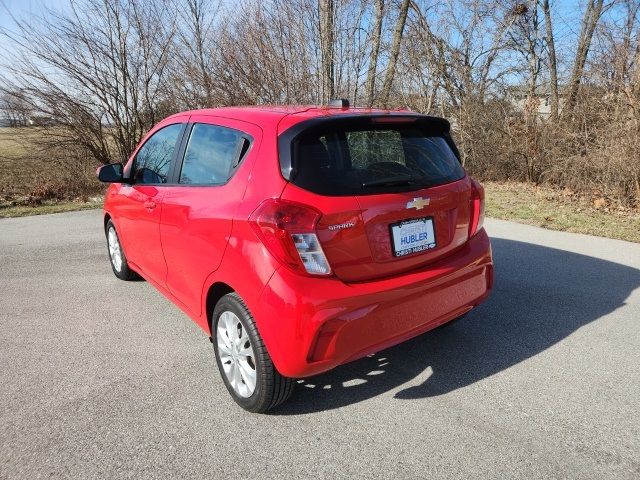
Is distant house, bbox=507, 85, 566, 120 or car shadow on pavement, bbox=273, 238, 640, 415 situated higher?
distant house, bbox=507, 85, 566, 120

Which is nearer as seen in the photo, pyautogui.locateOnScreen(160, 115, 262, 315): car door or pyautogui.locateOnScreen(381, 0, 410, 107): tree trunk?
pyautogui.locateOnScreen(160, 115, 262, 315): car door

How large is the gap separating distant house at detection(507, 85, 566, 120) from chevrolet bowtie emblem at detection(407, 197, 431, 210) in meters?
10.5

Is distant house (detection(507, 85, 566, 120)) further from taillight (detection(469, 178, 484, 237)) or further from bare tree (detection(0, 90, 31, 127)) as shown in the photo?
bare tree (detection(0, 90, 31, 127))

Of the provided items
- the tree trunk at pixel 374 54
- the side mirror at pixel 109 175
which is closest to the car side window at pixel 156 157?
the side mirror at pixel 109 175

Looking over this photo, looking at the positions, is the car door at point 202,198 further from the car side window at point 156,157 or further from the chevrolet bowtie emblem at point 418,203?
the chevrolet bowtie emblem at point 418,203

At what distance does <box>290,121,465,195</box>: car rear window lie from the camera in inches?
96.2

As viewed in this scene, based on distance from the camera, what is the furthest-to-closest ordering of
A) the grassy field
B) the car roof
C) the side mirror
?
the grassy field, the side mirror, the car roof

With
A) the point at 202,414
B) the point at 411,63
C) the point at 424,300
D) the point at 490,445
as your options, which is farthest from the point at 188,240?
the point at 411,63

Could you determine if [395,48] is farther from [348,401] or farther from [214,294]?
[348,401]

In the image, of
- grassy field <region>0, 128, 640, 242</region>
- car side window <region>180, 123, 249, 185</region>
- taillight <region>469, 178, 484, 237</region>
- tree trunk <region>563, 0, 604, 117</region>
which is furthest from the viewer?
tree trunk <region>563, 0, 604, 117</region>

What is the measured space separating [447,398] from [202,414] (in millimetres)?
1422

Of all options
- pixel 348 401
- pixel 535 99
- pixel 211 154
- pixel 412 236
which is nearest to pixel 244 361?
pixel 348 401

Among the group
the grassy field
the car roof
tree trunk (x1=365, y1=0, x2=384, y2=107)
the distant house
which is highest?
tree trunk (x1=365, y1=0, x2=384, y2=107)

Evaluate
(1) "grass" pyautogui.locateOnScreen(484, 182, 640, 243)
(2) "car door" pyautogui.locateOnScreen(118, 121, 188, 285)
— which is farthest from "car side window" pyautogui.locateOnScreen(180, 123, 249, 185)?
(1) "grass" pyautogui.locateOnScreen(484, 182, 640, 243)
